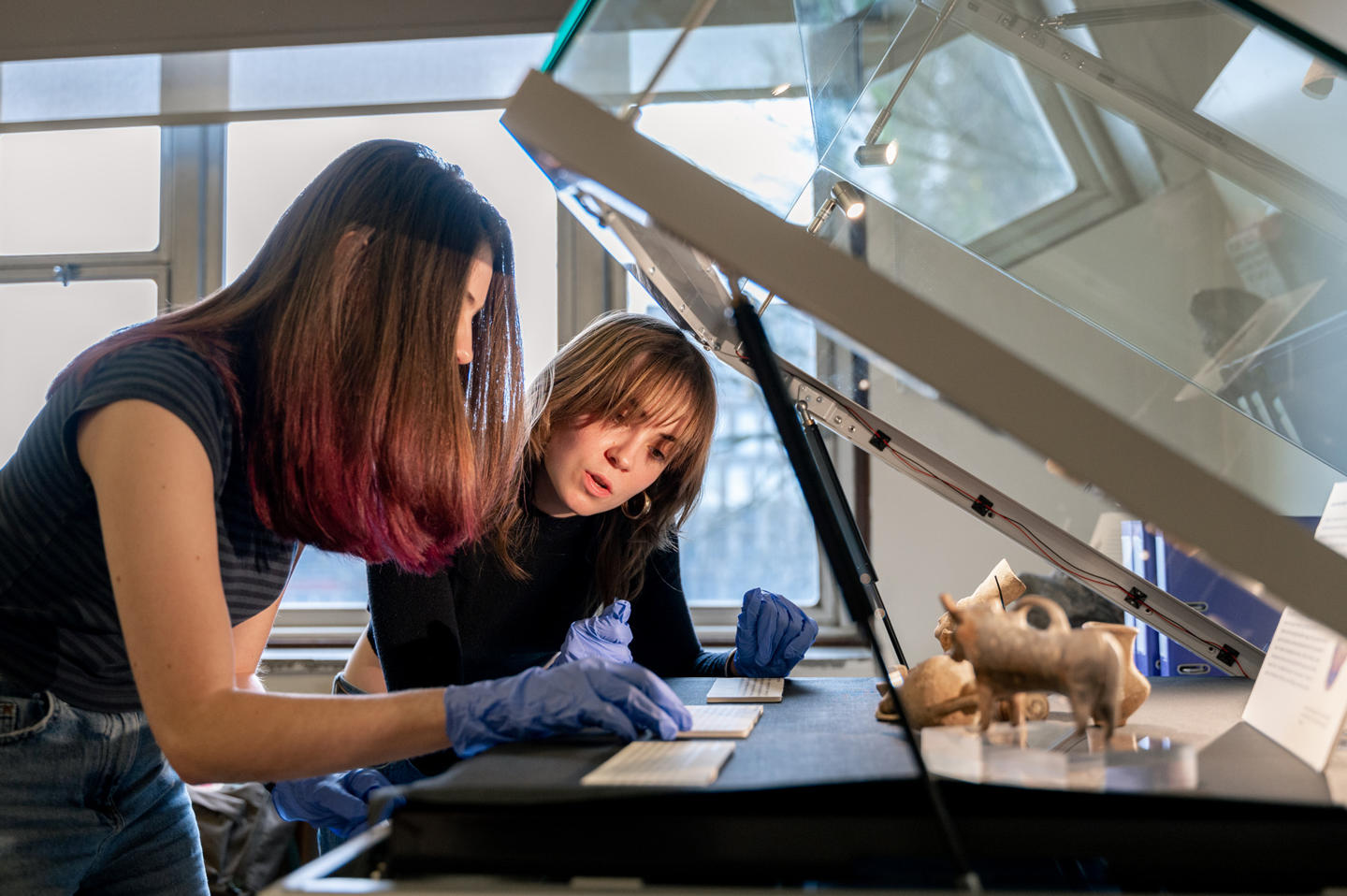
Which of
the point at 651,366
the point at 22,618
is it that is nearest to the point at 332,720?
the point at 22,618

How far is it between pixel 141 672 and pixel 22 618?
8.8 inches

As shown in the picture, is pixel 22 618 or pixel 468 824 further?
pixel 22 618

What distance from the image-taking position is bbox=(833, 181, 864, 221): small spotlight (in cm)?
100

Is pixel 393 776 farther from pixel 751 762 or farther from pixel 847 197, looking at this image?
pixel 847 197

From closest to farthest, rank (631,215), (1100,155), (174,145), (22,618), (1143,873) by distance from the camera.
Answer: (1143,873)
(631,215)
(22,618)
(1100,155)
(174,145)

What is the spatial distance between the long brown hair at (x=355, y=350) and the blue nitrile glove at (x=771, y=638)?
1.62ft

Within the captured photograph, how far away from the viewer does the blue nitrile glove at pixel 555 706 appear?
0.69 metres

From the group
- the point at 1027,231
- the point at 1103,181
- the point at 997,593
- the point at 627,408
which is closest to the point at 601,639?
the point at 627,408

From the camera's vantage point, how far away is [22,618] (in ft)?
2.66

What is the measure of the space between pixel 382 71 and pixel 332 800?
2.12m

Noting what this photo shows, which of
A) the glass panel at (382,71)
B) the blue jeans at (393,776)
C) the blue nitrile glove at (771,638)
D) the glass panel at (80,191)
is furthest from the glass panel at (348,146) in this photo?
the blue nitrile glove at (771,638)

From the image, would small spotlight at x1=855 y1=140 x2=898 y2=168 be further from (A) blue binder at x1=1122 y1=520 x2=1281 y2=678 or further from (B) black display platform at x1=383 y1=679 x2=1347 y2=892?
(B) black display platform at x1=383 y1=679 x2=1347 y2=892

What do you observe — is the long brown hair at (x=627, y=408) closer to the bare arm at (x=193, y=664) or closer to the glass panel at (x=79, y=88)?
the bare arm at (x=193, y=664)

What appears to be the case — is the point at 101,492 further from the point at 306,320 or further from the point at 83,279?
the point at 83,279
